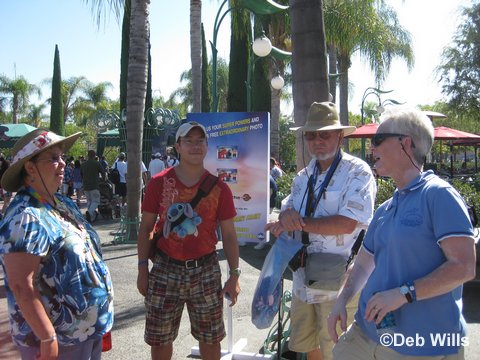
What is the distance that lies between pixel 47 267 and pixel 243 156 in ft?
8.33

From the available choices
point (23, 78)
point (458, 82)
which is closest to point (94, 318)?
point (458, 82)

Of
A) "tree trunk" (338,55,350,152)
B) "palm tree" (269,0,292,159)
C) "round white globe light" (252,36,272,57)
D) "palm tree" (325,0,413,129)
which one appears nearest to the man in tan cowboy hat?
"round white globe light" (252,36,272,57)

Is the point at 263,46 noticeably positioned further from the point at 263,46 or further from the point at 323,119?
the point at 323,119

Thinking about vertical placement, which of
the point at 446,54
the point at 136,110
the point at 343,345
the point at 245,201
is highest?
the point at 446,54

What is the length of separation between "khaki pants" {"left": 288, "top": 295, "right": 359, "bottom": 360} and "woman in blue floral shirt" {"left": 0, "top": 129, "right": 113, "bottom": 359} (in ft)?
4.07

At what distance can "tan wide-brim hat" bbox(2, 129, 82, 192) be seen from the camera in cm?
235

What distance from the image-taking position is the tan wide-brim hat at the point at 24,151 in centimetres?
235

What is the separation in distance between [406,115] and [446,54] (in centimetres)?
2735

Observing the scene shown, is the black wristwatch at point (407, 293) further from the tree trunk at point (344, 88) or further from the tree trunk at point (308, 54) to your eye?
the tree trunk at point (344, 88)

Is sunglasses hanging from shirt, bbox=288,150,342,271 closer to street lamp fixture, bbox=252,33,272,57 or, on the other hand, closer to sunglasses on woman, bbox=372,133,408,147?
sunglasses on woman, bbox=372,133,408,147

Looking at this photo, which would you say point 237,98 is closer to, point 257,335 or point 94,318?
point 257,335

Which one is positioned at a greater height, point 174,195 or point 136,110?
point 136,110

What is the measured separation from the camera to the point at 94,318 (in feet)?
7.77

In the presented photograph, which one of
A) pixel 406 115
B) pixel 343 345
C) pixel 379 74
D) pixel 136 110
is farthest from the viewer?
pixel 379 74
